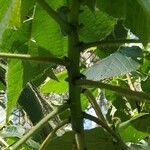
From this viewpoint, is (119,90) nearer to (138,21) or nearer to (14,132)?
(138,21)

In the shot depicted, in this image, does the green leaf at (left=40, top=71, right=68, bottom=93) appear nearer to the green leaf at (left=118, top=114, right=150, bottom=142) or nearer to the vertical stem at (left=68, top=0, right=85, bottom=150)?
the green leaf at (left=118, top=114, right=150, bottom=142)

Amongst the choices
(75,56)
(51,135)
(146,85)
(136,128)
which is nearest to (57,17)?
(75,56)

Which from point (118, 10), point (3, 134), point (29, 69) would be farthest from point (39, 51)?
point (3, 134)

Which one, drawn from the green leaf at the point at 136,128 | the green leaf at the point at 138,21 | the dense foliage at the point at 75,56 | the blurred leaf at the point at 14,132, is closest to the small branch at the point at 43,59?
the dense foliage at the point at 75,56

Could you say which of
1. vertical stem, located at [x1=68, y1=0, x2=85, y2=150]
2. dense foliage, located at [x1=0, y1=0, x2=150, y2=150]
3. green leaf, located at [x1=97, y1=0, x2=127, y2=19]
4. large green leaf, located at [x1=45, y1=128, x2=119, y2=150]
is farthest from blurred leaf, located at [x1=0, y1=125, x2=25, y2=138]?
green leaf, located at [x1=97, y1=0, x2=127, y2=19]

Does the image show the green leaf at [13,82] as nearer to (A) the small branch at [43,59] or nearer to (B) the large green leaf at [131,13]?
(A) the small branch at [43,59]

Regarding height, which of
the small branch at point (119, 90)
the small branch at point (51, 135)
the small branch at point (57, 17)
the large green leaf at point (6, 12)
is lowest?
the small branch at point (51, 135)
